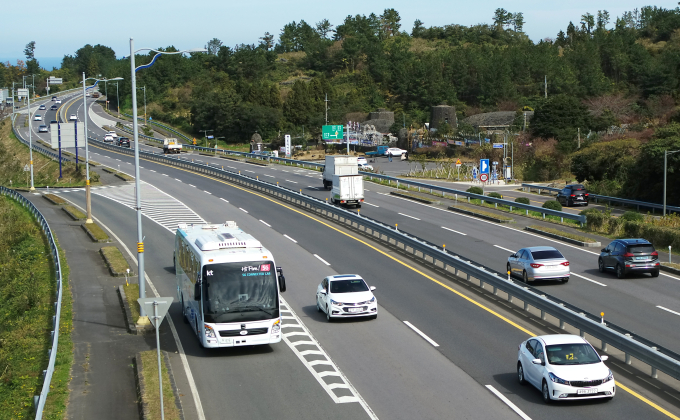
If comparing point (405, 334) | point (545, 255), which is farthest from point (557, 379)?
point (545, 255)

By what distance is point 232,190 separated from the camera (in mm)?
59062

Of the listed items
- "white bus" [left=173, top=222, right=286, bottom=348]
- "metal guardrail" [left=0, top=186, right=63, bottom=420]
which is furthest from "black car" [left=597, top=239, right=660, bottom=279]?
"metal guardrail" [left=0, top=186, right=63, bottom=420]

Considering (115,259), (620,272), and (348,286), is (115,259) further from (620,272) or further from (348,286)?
(620,272)

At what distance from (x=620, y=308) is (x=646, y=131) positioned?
64.6 metres

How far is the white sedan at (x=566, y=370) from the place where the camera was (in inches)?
579

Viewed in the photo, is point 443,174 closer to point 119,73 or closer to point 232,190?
point 232,190

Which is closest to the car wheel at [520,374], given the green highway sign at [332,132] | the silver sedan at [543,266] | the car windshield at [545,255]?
the silver sedan at [543,266]

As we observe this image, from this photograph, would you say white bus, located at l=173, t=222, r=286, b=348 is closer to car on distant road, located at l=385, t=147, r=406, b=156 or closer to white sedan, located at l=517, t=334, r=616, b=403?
white sedan, located at l=517, t=334, r=616, b=403

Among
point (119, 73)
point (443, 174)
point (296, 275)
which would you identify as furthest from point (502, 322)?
point (119, 73)

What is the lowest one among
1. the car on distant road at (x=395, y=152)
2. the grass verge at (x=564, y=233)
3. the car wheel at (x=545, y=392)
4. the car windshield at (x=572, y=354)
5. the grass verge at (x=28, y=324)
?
the grass verge at (x=28, y=324)

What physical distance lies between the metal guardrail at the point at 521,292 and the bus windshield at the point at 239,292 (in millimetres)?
8754

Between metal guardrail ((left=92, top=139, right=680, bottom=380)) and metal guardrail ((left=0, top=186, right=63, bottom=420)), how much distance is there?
13767 mm

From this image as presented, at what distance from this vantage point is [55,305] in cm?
2377

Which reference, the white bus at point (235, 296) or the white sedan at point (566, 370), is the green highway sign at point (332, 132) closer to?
the white bus at point (235, 296)
